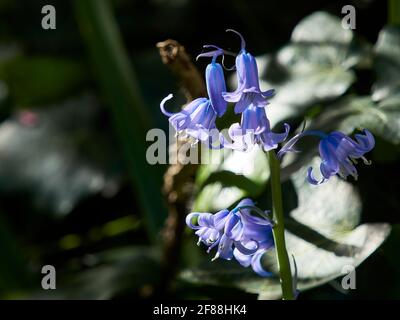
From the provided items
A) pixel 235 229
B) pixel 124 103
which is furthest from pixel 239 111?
pixel 124 103

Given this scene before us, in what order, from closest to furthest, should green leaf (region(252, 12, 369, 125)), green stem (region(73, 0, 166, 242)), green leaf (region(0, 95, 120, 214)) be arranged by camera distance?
green leaf (region(252, 12, 369, 125)), green stem (region(73, 0, 166, 242)), green leaf (region(0, 95, 120, 214))

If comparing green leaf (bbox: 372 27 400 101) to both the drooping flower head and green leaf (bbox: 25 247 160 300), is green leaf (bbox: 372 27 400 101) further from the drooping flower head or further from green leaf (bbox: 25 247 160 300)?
green leaf (bbox: 25 247 160 300)

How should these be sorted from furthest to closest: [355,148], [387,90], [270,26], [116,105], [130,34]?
[130,34] < [270,26] < [116,105] < [387,90] < [355,148]

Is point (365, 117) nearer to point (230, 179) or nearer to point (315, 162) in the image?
point (315, 162)

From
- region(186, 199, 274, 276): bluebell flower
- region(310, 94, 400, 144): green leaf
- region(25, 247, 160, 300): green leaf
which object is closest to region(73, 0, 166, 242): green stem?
region(25, 247, 160, 300): green leaf
